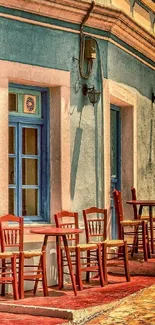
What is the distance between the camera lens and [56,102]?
1083 centimetres

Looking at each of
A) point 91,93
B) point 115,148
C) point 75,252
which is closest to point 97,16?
point 91,93

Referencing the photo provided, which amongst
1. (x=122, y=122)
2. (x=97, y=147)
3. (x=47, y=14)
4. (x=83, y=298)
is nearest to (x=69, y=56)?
(x=47, y=14)

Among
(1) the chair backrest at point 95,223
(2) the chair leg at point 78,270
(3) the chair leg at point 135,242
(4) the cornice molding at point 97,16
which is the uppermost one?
(4) the cornice molding at point 97,16

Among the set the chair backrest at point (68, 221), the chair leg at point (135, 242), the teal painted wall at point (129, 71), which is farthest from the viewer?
the teal painted wall at point (129, 71)

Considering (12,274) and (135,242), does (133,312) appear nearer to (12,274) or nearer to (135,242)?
(12,274)

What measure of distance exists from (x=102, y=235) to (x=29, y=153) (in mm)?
1616

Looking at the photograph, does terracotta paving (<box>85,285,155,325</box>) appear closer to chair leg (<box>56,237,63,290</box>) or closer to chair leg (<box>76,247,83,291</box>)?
chair leg (<box>76,247,83,291</box>)

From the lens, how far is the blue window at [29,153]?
1049 centimetres

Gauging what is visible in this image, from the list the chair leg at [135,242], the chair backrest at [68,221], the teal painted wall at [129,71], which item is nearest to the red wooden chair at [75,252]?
the chair backrest at [68,221]

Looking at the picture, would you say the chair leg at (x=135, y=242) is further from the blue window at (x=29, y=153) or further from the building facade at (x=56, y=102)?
the blue window at (x=29, y=153)

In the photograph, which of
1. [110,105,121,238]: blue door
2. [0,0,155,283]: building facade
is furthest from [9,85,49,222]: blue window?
[110,105,121,238]: blue door

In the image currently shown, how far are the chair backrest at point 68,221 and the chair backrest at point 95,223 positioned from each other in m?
0.21

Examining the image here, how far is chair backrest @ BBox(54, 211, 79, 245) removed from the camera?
10117mm

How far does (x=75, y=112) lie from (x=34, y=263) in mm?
2357
